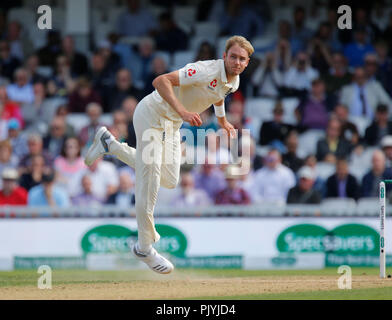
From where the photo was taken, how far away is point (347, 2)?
17.7 meters

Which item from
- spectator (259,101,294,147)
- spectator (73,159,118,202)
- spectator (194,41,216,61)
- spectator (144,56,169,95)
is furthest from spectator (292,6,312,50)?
spectator (73,159,118,202)

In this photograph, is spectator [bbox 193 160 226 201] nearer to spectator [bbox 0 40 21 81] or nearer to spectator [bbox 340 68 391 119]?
spectator [bbox 340 68 391 119]

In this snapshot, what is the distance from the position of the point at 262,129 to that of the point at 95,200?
10.3 ft

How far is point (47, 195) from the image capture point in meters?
14.0

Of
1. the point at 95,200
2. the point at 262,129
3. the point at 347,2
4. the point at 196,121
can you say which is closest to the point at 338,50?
the point at 347,2

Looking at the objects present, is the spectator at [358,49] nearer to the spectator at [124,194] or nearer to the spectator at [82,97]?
the spectator at [82,97]

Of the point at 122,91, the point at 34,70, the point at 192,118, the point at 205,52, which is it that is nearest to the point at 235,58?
the point at 192,118

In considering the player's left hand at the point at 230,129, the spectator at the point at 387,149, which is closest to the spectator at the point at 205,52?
the spectator at the point at 387,149

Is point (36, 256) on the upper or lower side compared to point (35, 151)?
lower

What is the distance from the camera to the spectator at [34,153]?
15.0 metres

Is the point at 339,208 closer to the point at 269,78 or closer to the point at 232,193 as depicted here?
the point at 232,193

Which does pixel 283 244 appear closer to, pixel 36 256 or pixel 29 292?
pixel 36 256

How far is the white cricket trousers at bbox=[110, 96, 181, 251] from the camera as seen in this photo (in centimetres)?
923

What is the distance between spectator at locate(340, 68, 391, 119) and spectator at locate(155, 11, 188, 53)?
3263mm
